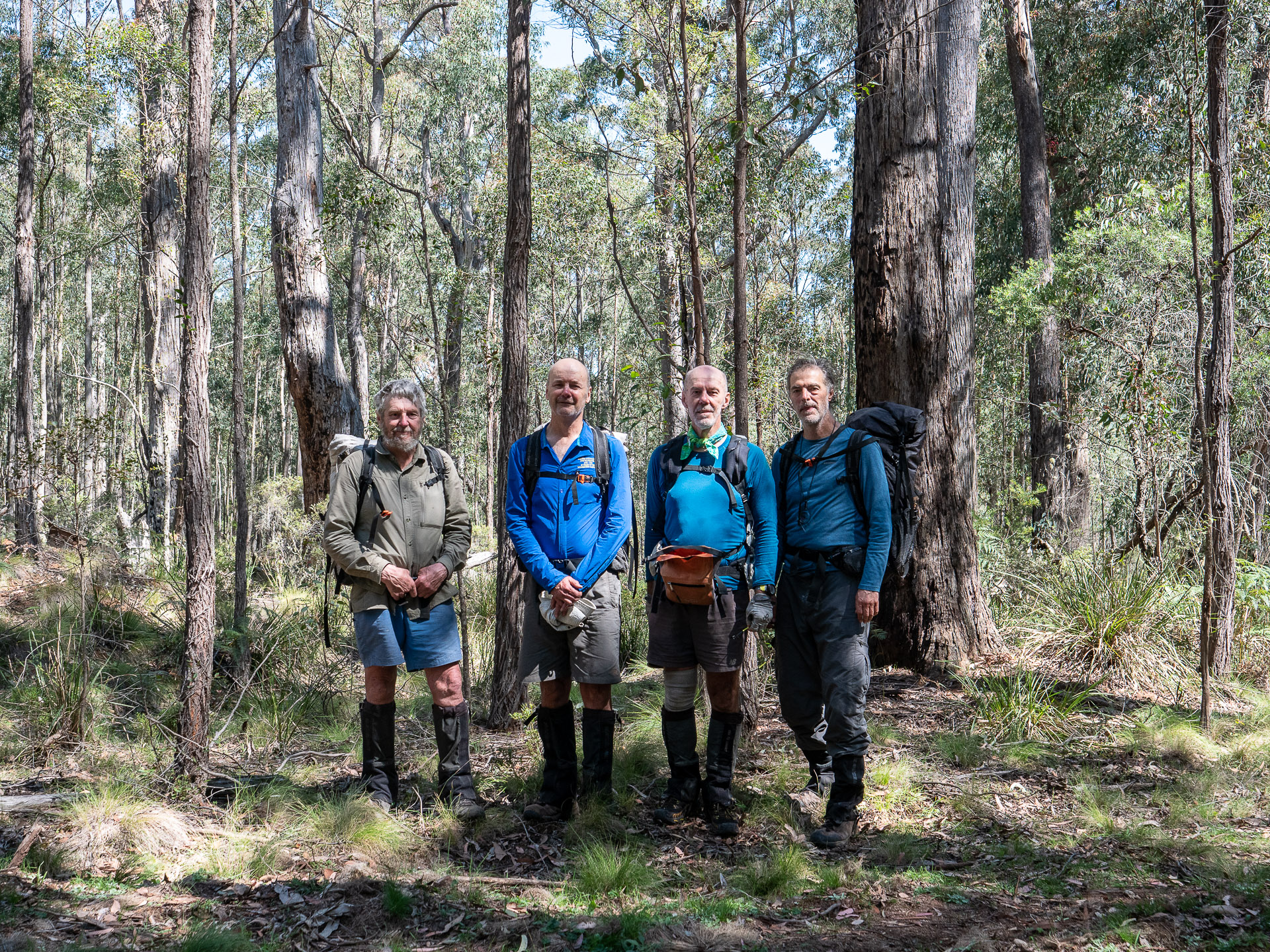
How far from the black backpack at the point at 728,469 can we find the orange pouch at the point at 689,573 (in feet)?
0.36

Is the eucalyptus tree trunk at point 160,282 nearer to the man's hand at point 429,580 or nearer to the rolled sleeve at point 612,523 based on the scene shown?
the man's hand at point 429,580

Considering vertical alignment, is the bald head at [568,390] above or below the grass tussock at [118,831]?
above

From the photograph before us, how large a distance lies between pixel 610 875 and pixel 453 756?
1015 mm

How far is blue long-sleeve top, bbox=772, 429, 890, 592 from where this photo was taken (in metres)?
3.41

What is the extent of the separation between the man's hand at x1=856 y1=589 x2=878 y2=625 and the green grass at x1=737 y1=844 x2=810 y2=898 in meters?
0.91

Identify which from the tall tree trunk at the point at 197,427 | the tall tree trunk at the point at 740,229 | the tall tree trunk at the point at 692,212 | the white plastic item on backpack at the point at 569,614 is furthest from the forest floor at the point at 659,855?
the tall tree trunk at the point at 692,212

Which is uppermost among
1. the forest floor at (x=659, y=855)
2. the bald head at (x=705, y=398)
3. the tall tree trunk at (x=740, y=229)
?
the tall tree trunk at (x=740, y=229)

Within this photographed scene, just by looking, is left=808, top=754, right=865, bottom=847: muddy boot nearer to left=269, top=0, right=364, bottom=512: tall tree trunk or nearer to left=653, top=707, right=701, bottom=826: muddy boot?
left=653, top=707, right=701, bottom=826: muddy boot

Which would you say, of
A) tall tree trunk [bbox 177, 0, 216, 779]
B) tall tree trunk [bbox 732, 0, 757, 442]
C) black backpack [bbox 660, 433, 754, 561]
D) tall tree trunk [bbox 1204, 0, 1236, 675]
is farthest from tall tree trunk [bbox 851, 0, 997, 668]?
tall tree trunk [bbox 177, 0, 216, 779]

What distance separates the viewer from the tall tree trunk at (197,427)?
3807mm

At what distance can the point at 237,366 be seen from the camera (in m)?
5.74

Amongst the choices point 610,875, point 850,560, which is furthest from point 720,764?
point 850,560

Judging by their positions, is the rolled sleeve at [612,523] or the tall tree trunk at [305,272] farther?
the tall tree trunk at [305,272]

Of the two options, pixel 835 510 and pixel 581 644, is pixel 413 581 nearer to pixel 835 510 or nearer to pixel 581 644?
pixel 581 644
